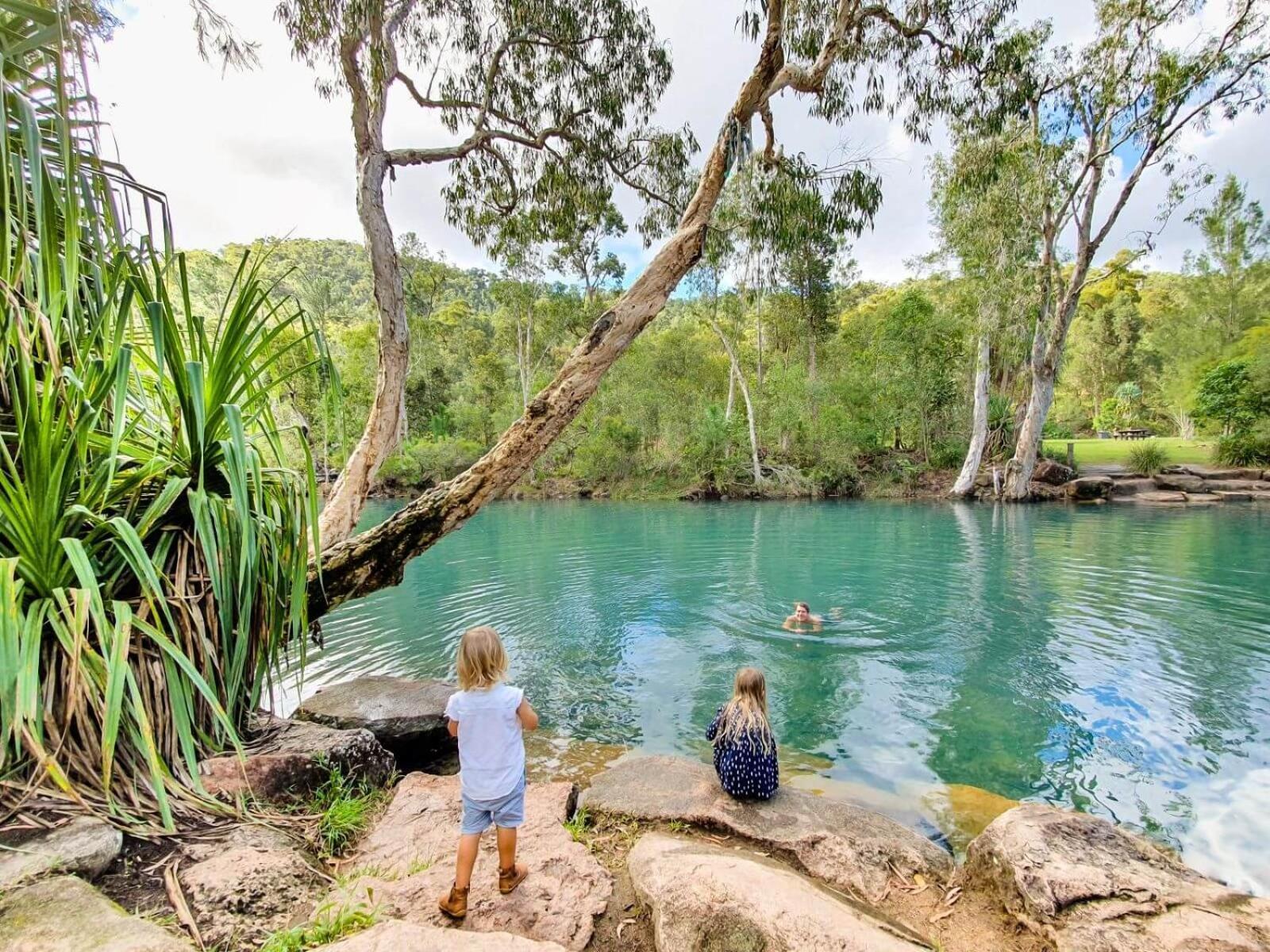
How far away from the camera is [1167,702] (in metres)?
4.79

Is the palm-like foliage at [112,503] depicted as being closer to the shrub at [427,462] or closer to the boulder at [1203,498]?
the boulder at [1203,498]

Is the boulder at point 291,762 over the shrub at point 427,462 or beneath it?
beneath

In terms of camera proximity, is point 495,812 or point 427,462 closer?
point 495,812

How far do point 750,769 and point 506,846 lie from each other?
1.40m

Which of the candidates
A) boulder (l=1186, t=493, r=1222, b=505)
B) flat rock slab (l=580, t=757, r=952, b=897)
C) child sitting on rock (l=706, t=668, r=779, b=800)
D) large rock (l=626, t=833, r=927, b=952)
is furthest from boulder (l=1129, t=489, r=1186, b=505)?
large rock (l=626, t=833, r=927, b=952)

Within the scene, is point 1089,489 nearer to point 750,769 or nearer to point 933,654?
point 933,654

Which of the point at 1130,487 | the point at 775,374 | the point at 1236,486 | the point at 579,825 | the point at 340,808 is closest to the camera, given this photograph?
the point at 340,808

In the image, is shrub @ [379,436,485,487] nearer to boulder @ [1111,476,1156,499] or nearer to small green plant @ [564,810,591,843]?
boulder @ [1111,476,1156,499]

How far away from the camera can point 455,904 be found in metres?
1.99

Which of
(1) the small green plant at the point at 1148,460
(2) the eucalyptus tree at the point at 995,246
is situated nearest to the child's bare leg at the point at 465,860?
(2) the eucalyptus tree at the point at 995,246

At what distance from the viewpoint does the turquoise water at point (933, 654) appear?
12.8ft

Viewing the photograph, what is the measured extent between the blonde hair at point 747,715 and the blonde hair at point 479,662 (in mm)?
1525

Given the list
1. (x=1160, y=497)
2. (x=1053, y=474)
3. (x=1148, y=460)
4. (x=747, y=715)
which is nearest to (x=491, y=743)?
(x=747, y=715)

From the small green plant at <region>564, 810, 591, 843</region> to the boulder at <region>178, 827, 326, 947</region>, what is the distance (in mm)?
1085
